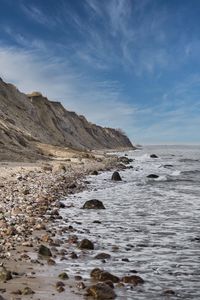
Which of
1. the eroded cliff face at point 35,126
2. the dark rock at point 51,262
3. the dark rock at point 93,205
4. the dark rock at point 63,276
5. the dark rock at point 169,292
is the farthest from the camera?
the eroded cliff face at point 35,126

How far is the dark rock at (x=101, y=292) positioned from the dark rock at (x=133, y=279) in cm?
75

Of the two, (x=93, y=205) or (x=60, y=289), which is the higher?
(x=93, y=205)

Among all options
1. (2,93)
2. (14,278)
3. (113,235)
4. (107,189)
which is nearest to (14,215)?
(113,235)

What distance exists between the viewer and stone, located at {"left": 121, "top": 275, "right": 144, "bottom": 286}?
8.53 meters

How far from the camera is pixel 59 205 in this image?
727 inches

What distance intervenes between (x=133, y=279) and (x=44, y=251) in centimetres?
262

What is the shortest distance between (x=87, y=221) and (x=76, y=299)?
8.08m

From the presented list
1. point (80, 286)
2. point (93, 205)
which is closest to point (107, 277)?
point (80, 286)

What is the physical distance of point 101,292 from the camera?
7.66 m

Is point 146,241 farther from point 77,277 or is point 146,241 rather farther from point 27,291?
point 27,291

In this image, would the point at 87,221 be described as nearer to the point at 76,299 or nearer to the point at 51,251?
the point at 51,251

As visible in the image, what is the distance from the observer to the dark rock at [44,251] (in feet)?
33.5

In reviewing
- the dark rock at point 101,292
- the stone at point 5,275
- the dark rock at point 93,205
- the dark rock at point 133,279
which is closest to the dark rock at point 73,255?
the dark rock at point 133,279

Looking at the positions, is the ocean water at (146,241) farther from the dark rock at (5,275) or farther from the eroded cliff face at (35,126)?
the eroded cliff face at (35,126)
